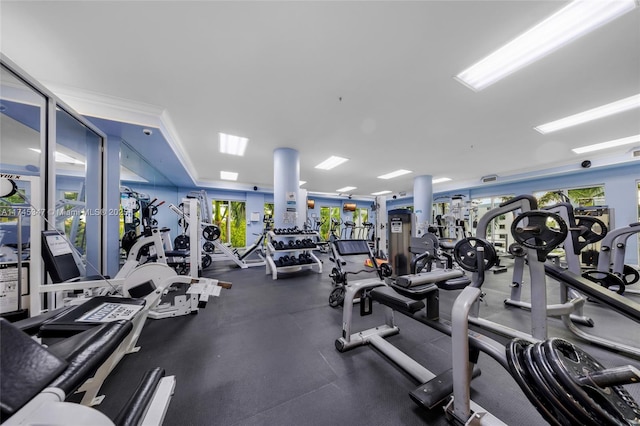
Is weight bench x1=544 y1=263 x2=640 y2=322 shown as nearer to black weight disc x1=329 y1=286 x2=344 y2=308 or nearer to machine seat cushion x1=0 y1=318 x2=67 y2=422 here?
black weight disc x1=329 y1=286 x2=344 y2=308

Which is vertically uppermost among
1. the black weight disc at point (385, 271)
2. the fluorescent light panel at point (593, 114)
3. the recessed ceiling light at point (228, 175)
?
the fluorescent light panel at point (593, 114)

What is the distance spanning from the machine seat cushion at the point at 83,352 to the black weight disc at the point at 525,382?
1.47 metres

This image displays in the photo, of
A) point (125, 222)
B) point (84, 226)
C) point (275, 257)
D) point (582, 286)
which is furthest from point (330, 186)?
point (582, 286)

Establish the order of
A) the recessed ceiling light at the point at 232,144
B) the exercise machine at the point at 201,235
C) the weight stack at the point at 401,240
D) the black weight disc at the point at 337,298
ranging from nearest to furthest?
the black weight disc at the point at 337,298 → the exercise machine at the point at 201,235 → the weight stack at the point at 401,240 → the recessed ceiling light at the point at 232,144

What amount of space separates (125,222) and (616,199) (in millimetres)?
11787

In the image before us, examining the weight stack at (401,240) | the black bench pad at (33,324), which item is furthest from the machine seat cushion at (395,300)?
the weight stack at (401,240)

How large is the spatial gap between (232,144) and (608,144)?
28.1ft

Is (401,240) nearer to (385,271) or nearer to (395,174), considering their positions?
(385,271)

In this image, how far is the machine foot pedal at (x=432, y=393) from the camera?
1.27 metres

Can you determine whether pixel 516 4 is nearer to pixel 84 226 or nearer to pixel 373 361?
pixel 373 361

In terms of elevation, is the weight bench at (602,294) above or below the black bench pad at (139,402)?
above

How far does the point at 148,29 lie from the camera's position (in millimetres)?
1975

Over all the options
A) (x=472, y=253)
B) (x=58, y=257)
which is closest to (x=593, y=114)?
(x=472, y=253)

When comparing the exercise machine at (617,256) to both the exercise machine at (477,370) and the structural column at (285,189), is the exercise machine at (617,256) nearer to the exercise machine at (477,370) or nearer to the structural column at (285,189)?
the exercise machine at (477,370)
